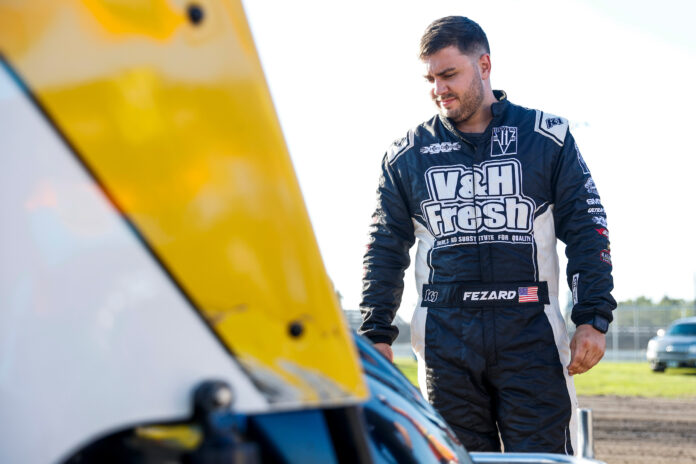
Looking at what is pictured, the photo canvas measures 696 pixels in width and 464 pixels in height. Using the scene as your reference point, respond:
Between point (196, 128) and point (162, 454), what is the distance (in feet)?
1.36

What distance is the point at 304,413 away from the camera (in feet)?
Answer: 3.93

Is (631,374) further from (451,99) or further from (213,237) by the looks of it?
(213,237)

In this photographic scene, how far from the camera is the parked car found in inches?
708

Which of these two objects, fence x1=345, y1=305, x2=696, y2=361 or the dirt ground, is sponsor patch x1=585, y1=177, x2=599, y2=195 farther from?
fence x1=345, y1=305, x2=696, y2=361

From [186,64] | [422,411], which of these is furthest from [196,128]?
[422,411]

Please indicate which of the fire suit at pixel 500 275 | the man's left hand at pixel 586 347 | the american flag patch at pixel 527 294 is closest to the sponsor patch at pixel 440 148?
the fire suit at pixel 500 275

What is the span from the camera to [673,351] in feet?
59.3

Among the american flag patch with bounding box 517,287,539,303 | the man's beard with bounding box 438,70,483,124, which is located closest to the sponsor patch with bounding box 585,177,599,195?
the american flag patch with bounding box 517,287,539,303

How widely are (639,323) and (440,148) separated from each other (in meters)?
29.5

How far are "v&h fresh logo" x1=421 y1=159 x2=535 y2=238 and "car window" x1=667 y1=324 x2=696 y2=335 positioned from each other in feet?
56.2

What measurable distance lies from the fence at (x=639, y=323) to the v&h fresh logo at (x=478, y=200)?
27.7 m

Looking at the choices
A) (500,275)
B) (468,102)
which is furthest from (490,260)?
(468,102)

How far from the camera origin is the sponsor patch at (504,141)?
11.8 ft

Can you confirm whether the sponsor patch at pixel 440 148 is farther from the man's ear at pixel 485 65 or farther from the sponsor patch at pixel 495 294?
the sponsor patch at pixel 495 294
